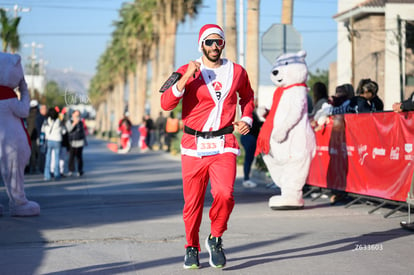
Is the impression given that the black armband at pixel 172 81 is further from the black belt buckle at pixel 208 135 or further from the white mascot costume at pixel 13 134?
the white mascot costume at pixel 13 134

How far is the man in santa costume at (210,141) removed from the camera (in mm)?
6660

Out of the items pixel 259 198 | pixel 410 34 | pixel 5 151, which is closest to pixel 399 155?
pixel 259 198

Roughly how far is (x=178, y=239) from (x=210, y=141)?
208 cm

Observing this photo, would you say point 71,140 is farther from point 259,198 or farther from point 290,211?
point 290,211

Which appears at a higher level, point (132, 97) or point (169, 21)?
point (169, 21)

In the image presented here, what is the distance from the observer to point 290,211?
11164mm

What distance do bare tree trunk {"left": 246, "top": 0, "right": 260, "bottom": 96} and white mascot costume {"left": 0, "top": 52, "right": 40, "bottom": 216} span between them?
15692 millimetres

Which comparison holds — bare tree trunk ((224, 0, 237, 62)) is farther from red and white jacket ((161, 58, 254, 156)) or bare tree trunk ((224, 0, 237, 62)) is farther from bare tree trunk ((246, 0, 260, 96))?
red and white jacket ((161, 58, 254, 156))

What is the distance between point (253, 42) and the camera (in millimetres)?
25516

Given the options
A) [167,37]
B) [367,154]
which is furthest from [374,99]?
[167,37]

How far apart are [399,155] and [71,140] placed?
11.2m

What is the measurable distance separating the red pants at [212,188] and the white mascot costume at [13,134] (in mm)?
4230

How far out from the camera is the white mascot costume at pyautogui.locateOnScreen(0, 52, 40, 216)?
10.2 meters

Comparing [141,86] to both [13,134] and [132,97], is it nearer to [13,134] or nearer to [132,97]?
[132,97]
